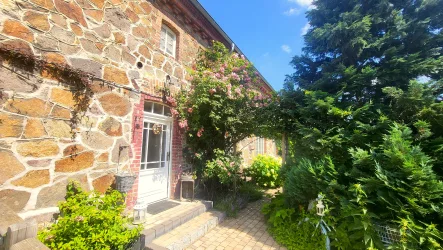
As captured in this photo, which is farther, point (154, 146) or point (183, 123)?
point (183, 123)

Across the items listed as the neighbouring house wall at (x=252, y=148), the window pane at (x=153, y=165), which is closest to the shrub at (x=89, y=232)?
the window pane at (x=153, y=165)

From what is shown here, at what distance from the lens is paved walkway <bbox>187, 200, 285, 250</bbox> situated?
11.9 ft

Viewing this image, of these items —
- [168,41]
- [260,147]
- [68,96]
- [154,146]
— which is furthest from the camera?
[260,147]

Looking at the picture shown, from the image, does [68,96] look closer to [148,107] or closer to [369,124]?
[148,107]

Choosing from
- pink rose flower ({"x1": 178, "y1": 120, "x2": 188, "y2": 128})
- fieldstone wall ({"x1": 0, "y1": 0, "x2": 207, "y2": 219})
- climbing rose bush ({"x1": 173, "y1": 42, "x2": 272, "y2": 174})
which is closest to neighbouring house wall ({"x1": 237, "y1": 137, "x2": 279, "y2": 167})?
climbing rose bush ({"x1": 173, "y1": 42, "x2": 272, "y2": 174})

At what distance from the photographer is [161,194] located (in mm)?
5051

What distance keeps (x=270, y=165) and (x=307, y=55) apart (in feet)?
15.4

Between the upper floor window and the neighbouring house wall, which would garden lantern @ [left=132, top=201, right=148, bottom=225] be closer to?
the upper floor window

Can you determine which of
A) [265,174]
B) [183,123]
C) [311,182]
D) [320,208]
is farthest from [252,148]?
[320,208]

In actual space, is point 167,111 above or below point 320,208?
above

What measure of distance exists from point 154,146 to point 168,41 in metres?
3.05

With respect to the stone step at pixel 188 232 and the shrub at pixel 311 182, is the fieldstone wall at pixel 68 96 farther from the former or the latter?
the shrub at pixel 311 182

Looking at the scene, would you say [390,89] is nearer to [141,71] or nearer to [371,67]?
[371,67]

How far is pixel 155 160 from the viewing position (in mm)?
4984
